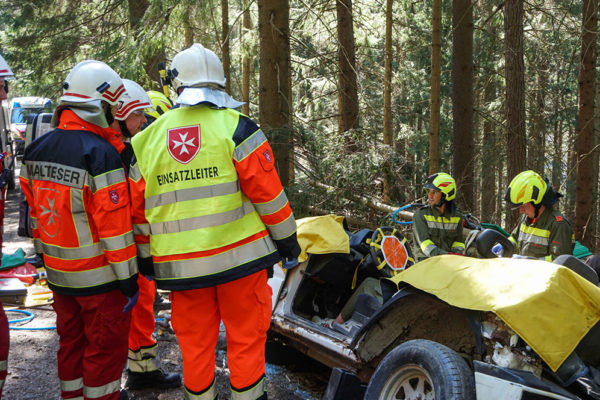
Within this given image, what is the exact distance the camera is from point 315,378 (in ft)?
14.8

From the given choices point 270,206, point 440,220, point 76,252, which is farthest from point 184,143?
point 440,220

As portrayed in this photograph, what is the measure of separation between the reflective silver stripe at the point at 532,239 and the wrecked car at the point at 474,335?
5.81ft

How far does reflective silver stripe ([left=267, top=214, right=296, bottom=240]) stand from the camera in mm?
3225

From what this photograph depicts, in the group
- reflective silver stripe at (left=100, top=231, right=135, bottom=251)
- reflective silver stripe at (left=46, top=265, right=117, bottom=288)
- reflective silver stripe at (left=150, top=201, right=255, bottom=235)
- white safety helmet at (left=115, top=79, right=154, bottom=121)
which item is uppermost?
white safety helmet at (left=115, top=79, right=154, bottom=121)

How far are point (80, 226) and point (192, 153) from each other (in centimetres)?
84

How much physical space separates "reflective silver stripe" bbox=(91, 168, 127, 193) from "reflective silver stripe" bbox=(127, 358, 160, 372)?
5.14ft

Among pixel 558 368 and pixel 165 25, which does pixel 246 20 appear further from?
pixel 558 368

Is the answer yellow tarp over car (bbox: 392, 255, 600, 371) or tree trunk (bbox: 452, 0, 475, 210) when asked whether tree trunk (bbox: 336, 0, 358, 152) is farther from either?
yellow tarp over car (bbox: 392, 255, 600, 371)

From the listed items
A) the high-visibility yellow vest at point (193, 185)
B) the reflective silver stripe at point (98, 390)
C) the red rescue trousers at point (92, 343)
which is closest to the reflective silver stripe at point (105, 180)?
the high-visibility yellow vest at point (193, 185)

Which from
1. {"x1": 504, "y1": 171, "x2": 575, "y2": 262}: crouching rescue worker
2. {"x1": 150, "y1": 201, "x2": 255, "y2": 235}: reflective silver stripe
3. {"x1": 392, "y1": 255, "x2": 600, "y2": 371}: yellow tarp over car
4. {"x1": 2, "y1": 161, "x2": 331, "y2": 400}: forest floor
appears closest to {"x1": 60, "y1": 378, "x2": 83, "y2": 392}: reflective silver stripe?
{"x1": 2, "y1": 161, "x2": 331, "y2": 400}: forest floor

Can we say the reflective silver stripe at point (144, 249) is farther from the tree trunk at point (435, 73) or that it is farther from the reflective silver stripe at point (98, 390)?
the tree trunk at point (435, 73)

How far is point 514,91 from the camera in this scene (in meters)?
9.45

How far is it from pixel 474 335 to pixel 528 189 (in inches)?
116

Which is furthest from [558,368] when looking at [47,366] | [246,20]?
[246,20]
